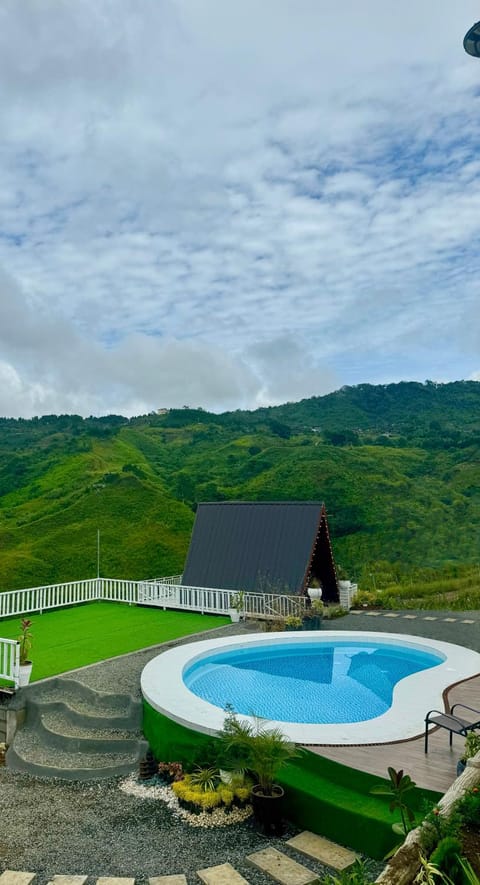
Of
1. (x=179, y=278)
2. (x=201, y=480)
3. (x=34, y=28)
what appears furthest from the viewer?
(x=201, y=480)

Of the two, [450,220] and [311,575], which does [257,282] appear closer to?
[450,220]

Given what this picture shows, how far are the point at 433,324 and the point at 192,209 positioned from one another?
39.5 ft

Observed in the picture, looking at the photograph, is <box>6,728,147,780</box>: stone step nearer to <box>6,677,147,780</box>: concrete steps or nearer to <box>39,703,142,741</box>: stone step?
<box>6,677,147,780</box>: concrete steps

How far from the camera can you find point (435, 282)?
66.9 feet

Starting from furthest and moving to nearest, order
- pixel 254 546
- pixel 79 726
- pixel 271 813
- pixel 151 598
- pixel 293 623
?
pixel 151 598 < pixel 254 546 < pixel 293 623 < pixel 79 726 < pixel 271 813

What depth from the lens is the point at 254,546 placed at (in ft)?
46.6

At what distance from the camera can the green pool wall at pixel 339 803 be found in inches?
170

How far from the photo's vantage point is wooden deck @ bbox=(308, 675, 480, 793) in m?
4.75

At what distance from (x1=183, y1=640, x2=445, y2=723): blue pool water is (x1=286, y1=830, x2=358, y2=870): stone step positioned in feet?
7.34

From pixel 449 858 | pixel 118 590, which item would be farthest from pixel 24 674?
pixel 118 590

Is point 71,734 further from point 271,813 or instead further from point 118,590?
point 118,590

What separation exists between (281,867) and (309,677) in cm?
486

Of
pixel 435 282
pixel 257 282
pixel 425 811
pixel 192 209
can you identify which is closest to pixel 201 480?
pixel 257 282

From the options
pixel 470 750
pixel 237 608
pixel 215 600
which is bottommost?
pixel 470 750
